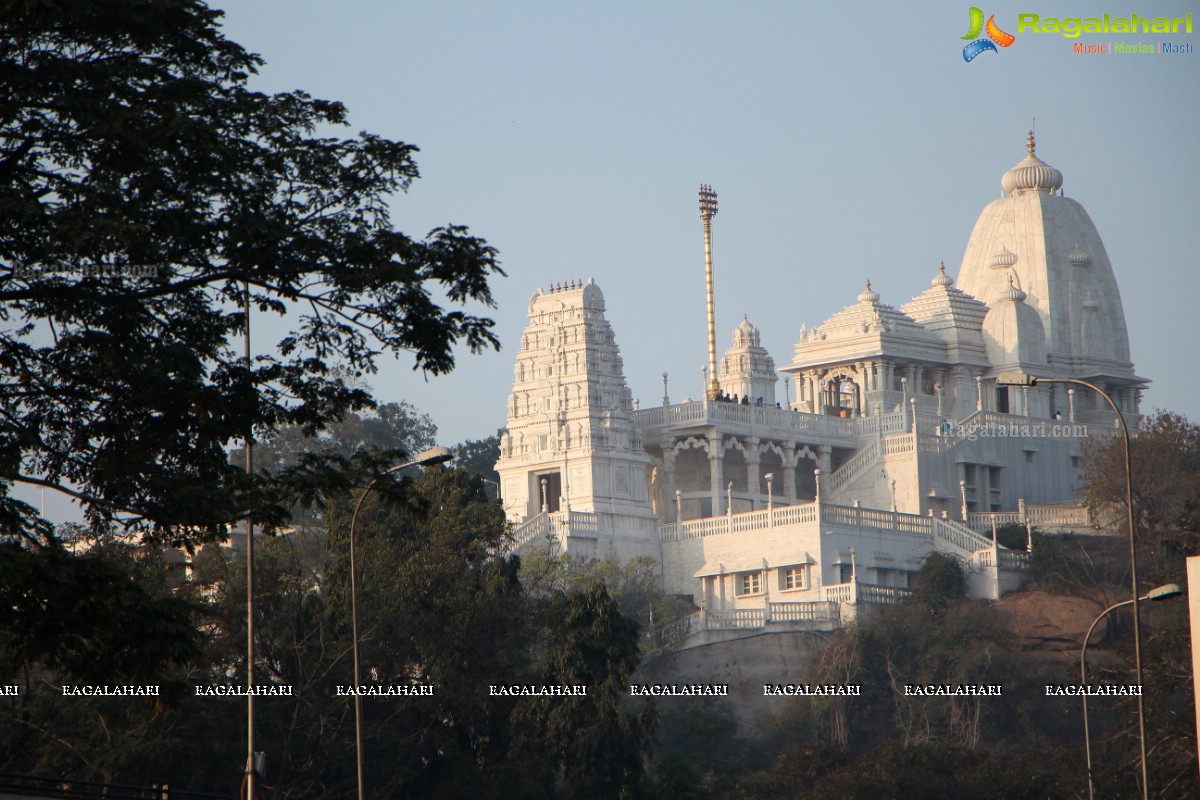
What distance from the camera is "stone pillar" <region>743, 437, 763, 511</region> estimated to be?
9344cm

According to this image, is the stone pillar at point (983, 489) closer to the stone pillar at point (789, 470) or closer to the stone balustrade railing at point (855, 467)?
the stone balustrade railing at point (855, 467)

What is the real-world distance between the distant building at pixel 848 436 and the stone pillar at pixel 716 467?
4.0 inches

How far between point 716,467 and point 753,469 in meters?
2.47

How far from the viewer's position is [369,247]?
1044 inches

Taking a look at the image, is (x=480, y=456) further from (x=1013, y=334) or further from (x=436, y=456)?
(x=436, y=456)

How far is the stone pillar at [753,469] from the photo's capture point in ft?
307

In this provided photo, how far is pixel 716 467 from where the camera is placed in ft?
302

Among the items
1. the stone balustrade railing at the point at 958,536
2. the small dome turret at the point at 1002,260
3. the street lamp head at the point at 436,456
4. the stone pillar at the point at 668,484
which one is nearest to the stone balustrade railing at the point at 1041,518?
the stone balustrade railing at the point at 958,536

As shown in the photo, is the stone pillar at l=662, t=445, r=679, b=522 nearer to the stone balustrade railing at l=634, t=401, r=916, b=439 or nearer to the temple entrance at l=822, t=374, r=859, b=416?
the stone balustrade railing at l=634, t=401, r=916, b=439

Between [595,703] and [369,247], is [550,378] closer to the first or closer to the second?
[595,703]

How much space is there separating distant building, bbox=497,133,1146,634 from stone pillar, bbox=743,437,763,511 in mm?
92

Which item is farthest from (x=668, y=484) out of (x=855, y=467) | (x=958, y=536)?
(x=958, y=536)

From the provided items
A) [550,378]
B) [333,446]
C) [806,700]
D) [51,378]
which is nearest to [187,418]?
[51,378]

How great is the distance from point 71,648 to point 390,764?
3092 centimetres
